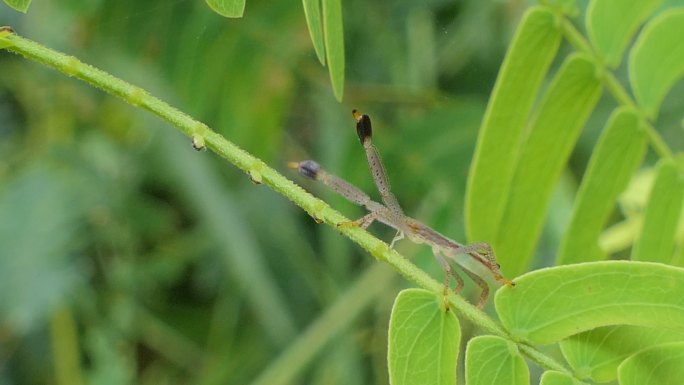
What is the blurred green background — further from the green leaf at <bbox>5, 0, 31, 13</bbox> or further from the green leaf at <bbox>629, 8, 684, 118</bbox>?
the green leaf at <bbox>5, 0, 31, 13</bbox>

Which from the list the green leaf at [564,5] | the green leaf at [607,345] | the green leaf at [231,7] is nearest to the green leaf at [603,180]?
the green leaf at [564,5]

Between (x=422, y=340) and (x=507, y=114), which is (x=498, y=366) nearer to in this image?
(x=422, y=340)

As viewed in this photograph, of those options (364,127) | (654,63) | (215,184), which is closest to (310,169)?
(364,127)

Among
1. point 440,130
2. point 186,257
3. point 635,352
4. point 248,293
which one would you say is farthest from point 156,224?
point 635,352

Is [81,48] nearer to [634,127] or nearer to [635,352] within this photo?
[634,127]

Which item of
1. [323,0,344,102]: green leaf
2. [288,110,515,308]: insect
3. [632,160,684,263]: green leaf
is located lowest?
[288,110,515,308]: insect

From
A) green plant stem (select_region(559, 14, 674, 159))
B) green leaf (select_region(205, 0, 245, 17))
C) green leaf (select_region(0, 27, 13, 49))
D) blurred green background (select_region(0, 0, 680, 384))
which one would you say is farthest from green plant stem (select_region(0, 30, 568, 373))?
blurred green background (select_region(0, 0, 680, 384))
